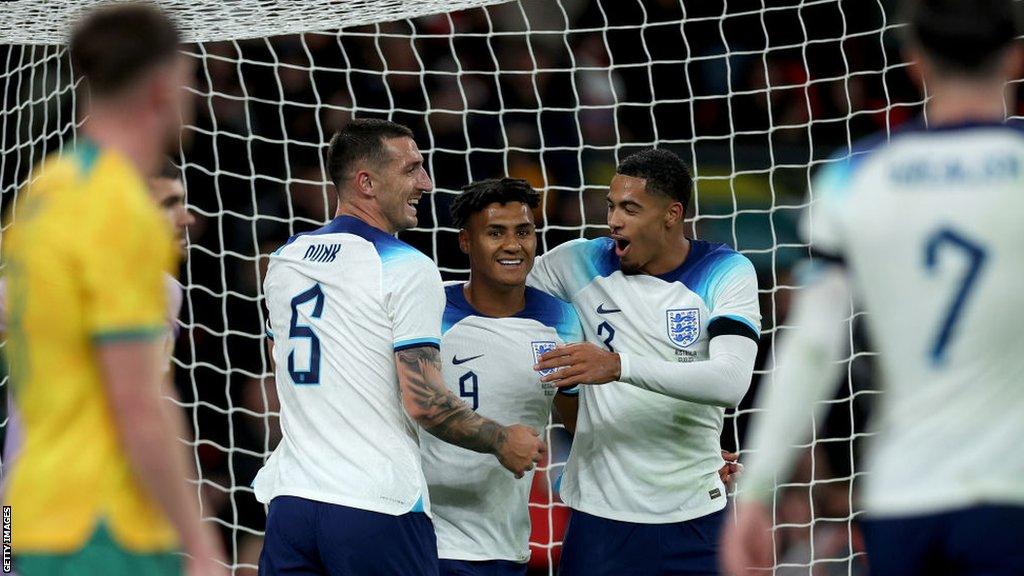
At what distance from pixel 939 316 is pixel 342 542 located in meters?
2.33

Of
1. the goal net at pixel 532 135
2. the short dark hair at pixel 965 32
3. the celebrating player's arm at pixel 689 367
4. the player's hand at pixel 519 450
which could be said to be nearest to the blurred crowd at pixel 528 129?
the goal net at pixel 532 135

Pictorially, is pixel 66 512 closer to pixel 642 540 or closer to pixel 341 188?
pixel 341 188

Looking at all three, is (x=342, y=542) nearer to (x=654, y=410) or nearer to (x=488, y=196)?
(x=654, y=410)

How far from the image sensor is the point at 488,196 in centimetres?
498

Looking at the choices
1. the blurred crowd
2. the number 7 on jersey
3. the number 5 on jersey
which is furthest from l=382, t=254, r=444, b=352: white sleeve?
the blurred crowd

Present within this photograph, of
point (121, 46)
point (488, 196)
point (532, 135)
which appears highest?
point (532, 135)

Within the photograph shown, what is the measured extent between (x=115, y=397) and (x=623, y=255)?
2963 mm

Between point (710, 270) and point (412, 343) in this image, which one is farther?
point (710, 270)

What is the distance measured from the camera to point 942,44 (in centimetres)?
244

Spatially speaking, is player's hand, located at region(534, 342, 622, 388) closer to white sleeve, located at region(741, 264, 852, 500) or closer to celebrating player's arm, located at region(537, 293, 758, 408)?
celebrating player's arm, located at region(537, 293, 758, 408)

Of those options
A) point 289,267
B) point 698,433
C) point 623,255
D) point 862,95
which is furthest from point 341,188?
point 862,95

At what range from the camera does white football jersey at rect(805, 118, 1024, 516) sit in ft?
7.80

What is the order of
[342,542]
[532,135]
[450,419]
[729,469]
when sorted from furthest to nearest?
[532,135] → [729,469] → [450,419] → [342,542]

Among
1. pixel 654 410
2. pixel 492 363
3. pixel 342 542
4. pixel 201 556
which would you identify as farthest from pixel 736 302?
pixel 201 556
